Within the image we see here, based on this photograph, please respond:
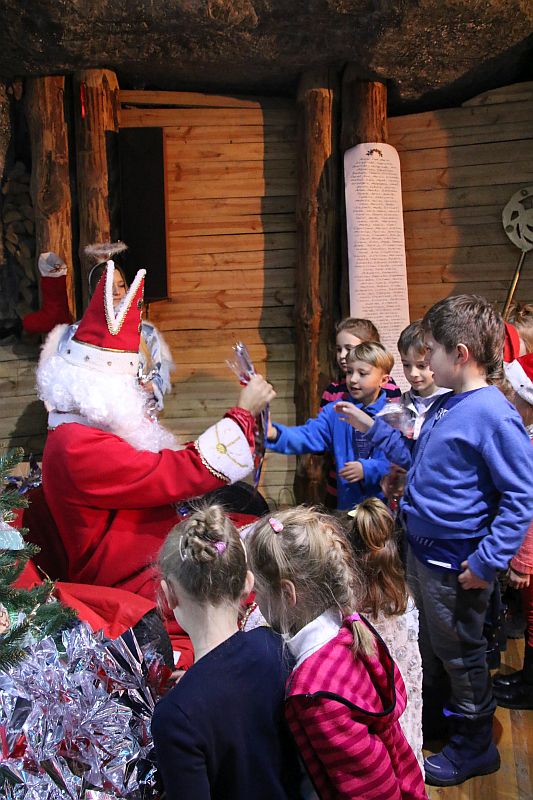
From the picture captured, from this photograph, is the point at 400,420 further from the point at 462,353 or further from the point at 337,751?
the point at 337,751

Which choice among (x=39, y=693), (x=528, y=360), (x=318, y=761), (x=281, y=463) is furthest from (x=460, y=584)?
(x=281, y=463)

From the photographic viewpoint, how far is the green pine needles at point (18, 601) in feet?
5.59

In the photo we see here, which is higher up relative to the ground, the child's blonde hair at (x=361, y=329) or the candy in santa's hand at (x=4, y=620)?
the child's blonde hair at (x=361, y=329)

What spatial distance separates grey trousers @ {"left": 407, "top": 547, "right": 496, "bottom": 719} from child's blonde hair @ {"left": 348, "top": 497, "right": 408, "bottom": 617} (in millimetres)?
507

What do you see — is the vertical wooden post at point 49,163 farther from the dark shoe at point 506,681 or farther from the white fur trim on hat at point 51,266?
the dark shoe at point 506,681

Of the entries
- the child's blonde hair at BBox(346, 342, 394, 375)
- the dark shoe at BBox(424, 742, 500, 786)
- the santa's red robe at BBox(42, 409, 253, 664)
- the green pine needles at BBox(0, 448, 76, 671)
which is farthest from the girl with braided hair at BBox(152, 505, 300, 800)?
the child's blonde hair at BBox(346, 342, 394, 375)

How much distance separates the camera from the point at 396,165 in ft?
17.0

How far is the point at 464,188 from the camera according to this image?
17.3 feet

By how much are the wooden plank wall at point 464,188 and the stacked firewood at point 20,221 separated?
252cm

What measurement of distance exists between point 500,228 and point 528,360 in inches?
97.9

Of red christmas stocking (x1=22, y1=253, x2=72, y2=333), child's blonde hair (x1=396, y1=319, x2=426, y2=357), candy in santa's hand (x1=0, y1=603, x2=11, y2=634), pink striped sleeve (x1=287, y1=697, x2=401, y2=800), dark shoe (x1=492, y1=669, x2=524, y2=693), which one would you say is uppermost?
red christmas stocking (x1=22, y1=253, x2=72, y2=333)

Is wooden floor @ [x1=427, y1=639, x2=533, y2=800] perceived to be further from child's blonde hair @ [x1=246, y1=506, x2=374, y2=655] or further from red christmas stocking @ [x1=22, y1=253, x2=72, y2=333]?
red christmas stocking @ [x1=22, y1=253, x2=72, y2=333]

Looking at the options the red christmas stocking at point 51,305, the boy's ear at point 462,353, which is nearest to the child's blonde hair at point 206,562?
the boy's ear at point 462,353

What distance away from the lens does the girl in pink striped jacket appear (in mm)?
1573
